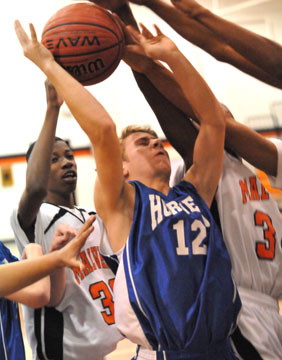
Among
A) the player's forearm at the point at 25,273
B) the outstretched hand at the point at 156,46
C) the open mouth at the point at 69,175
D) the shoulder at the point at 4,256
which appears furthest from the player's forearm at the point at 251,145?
the shoulder at the point at 4,256

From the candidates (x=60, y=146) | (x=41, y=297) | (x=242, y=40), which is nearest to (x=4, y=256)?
(x=41, y=297)

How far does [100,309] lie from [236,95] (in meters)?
6.06

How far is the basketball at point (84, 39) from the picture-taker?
2209 millimetres

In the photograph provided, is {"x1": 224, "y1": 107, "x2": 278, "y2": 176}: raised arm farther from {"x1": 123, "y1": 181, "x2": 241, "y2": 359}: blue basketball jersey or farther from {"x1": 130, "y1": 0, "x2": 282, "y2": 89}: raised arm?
{"x1": 123, "y1": 181, "x2": 241, "y2": 359}: blue basketball jersey

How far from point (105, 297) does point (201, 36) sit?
1.53m

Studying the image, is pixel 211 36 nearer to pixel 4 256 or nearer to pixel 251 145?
pixel 251 145

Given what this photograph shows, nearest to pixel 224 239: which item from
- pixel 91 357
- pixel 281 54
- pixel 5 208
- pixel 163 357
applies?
pixel 163 357

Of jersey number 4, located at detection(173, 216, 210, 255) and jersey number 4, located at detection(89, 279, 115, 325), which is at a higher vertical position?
jersey number 4, located at detection(173, 216, 210, 255)

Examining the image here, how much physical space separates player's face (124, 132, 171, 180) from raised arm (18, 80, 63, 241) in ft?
1.47

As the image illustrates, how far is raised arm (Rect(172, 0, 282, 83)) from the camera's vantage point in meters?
2.21

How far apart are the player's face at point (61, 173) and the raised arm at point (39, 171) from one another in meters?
0.51

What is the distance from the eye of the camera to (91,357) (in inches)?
111

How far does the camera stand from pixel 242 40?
221cm

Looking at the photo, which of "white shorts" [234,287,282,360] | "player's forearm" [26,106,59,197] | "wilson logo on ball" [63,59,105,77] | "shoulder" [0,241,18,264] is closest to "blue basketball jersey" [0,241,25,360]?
"shoulder" [0,241,18,264]
